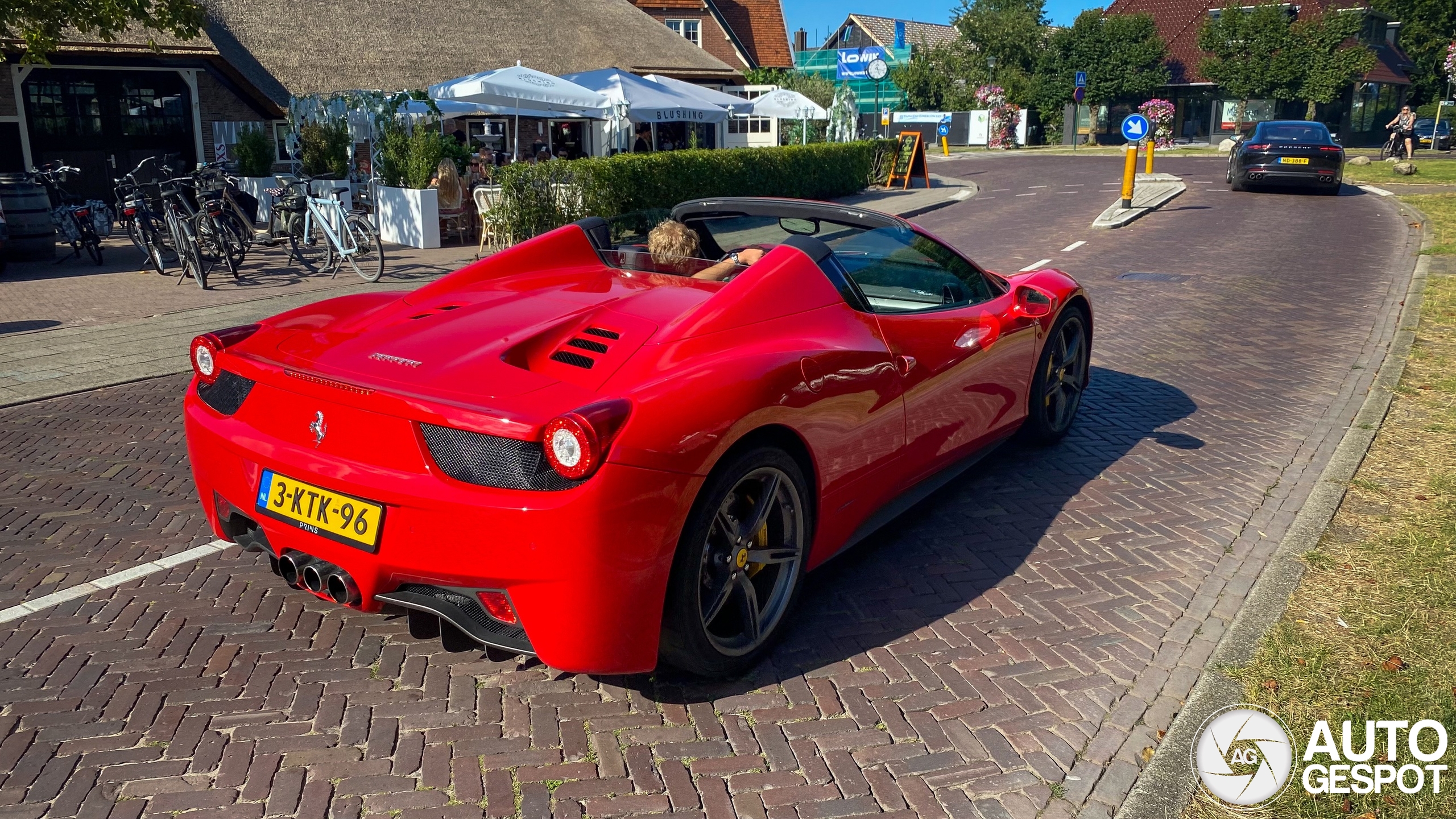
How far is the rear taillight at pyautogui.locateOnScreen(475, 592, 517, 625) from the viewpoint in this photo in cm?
300

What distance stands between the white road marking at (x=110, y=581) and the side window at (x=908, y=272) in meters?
2.67

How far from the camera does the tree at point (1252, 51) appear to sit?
5156cm

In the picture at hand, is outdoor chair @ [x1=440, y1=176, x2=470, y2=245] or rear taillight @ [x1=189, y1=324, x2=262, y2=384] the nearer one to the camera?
rear taillight @ [x1=189, y1=324, x2=262, y2=384]

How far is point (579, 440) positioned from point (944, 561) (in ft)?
7.08

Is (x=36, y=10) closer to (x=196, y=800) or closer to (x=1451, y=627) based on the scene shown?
(x=196, y=800)

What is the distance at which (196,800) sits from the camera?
2.83 meters

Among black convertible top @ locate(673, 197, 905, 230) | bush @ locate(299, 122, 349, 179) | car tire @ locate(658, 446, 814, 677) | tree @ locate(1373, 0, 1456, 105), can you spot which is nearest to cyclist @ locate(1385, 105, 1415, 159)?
bush @ locate(299, 122, 349, 179)

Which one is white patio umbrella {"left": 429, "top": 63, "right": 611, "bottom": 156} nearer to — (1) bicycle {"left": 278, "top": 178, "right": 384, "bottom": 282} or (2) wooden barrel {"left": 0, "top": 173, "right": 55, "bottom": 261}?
(1) bicycle {"left": 278, "top": 178, "right": 384, "bottom": 282}

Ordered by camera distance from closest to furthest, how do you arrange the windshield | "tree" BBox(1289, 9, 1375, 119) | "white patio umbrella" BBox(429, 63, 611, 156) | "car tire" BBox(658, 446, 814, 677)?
1. "car tire" BBox(658, 446, 814, 677)
2. "white patio umbrella" BBox(429, 63, 611, 156)
3. the windshield
4. "tree" BBox(1289, 9, 1375, 119)

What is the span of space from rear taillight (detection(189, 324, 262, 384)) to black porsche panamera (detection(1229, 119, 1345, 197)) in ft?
75.5

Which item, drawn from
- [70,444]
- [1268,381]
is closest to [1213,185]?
[1268,381]

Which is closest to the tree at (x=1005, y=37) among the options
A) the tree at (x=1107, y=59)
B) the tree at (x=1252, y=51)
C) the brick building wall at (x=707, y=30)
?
the tree at (x=1107, y=59)

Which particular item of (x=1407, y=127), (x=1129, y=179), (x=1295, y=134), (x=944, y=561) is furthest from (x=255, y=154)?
(x=1407, y=127)

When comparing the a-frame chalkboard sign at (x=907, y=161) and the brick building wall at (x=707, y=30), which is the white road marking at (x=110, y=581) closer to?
the a-frame chalkboard sign at (x=907, y=161)
